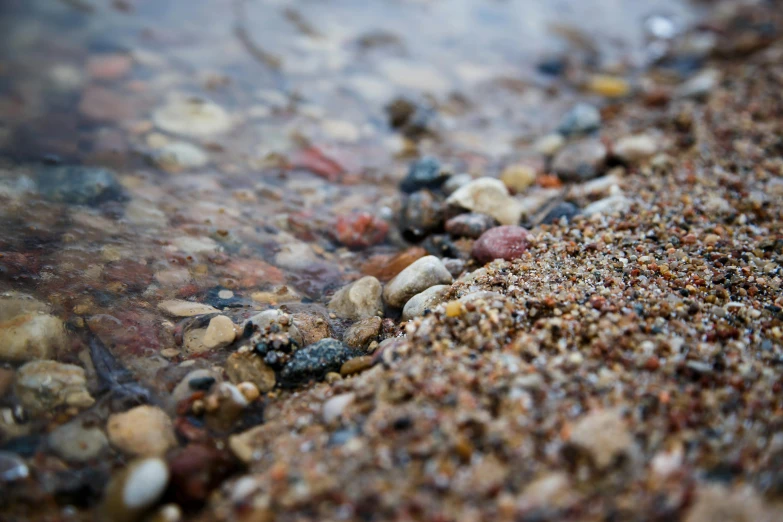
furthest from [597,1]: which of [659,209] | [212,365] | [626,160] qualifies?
[212,365]

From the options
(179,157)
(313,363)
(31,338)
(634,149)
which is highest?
(634,149)

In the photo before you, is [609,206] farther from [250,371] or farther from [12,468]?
[12,468]

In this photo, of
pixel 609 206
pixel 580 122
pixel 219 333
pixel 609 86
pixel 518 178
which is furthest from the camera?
pixel 609 86

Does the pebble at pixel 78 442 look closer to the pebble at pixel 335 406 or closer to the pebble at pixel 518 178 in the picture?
the pebble at pixel 335 406

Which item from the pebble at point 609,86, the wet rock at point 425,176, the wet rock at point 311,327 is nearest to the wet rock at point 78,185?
the wet rock at point 311,327

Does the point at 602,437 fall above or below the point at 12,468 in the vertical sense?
above

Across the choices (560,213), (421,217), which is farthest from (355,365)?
(560,213)
